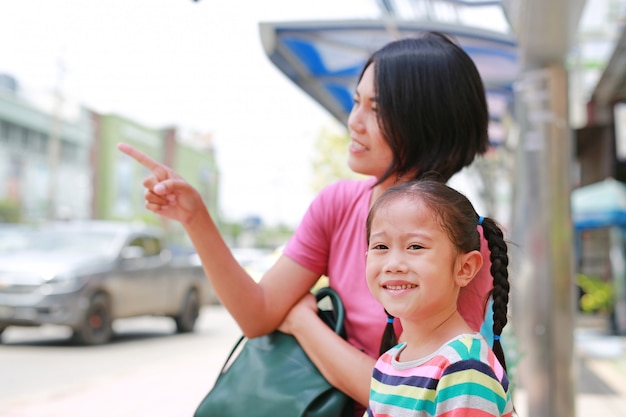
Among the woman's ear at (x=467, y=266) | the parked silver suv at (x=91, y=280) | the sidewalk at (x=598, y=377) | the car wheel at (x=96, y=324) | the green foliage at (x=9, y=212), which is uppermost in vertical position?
the green foliage at (x=9, y=212)

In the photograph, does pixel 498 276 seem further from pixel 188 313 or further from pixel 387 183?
pixel 188 313

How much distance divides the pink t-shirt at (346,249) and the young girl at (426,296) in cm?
28

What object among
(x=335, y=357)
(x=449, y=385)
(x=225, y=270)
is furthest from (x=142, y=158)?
(x=449, y=385)

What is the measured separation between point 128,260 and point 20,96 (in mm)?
26104

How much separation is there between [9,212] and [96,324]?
80.4 ft

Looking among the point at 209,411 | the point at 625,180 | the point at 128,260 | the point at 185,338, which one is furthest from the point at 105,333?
the point at 625,180

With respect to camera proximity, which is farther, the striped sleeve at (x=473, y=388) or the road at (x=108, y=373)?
the road at (x=108, y=373)

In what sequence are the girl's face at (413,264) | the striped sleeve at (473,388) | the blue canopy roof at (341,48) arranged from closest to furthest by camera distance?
the striped sleeve at (473,388), the girl's face at (413,264), the blue canopy roof at (341,48)

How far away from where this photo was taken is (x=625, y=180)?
17594mm

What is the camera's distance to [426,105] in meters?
1.75

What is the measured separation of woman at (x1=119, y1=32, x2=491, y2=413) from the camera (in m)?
1.74

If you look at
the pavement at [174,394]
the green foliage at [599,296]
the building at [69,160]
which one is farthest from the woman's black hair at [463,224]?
the building at [69,160]

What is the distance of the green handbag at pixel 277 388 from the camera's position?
1.61 m

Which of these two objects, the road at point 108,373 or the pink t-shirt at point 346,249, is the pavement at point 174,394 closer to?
the road at point 108,373
